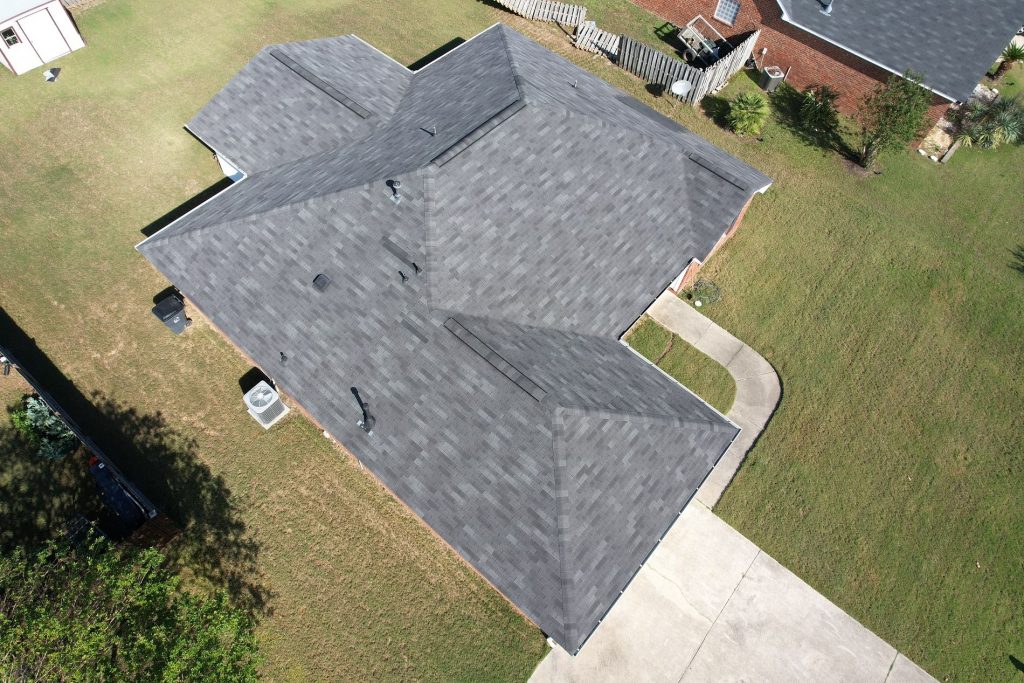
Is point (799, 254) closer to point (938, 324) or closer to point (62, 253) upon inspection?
point (938, 324)

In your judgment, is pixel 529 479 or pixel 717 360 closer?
pixel 529 479

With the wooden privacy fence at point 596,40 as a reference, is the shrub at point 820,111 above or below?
above

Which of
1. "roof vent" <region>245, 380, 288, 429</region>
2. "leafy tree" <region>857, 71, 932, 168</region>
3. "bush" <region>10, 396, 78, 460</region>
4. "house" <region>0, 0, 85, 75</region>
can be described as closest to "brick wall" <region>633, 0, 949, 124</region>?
"leafy tree" <region>857, 71, 932, 168</region>

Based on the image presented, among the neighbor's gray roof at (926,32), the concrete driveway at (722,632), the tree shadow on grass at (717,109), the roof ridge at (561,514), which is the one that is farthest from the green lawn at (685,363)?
the neighbor's gray roof at (926,32)

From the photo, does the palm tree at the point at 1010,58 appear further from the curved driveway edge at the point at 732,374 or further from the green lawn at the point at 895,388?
the curved driveway edge at the point at 732,374

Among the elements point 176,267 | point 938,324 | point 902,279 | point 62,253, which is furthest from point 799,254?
point 62,253

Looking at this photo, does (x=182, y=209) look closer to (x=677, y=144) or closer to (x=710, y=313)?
(x=677, y=144)
